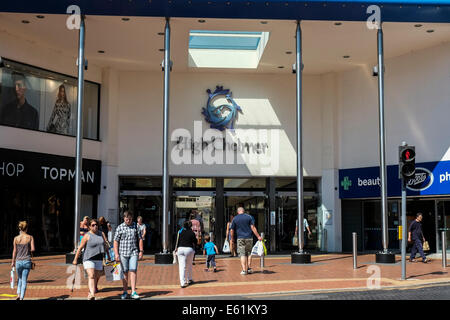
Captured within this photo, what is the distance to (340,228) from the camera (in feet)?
77.4

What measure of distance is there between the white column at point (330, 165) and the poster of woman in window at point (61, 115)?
34.8 ft

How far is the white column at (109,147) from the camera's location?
22.8 metres

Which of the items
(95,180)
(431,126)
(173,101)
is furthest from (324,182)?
(95,180)

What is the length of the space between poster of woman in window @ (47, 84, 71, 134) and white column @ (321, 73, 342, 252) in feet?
34.8

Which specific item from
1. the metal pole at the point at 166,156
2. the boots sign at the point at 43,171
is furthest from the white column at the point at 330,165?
the boots sign at the point at 43,171

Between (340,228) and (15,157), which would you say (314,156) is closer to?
(340,228)

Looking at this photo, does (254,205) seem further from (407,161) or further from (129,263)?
(129,263)

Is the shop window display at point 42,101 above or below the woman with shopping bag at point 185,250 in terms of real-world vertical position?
above

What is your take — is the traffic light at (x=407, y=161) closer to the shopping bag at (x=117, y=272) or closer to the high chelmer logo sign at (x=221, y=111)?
the shopping bag at (x=117, y=272)

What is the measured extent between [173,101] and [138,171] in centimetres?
328

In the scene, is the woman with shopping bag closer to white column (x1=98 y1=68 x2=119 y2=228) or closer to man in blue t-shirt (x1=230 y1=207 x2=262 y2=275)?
man in blue t-shirt (x1=230 y1=207 x2=262 y2=275)

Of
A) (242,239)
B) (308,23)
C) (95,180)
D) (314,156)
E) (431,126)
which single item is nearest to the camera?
(242,239)

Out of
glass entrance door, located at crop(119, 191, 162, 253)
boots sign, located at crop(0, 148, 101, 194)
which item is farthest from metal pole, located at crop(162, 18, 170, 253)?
Result: glass entrance door, located at crop(119, 191, 162, 253)

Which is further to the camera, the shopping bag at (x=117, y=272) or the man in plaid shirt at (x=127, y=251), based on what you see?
the man in plaid shirt at (x=127, y=251)
